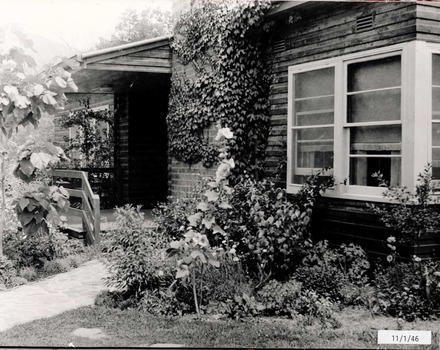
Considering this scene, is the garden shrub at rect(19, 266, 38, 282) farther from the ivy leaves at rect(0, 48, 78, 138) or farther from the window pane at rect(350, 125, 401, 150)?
the window pane at rect(350, 125, 401, 150)

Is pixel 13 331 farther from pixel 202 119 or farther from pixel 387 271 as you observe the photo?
pixel 202 119

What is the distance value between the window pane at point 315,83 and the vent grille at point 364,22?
674 mm

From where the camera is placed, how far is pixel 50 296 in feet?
20.5

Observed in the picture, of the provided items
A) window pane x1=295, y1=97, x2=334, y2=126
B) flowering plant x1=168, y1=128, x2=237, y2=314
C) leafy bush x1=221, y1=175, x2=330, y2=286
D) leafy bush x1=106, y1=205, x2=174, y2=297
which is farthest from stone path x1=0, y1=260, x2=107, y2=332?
window pane x1=295, y1=97, x2=334, y2=126

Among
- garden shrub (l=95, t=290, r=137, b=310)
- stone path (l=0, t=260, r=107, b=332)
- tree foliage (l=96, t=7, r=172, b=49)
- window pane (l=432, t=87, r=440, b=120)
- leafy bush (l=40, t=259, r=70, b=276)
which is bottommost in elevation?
stone path (l=0, t=260, r=107, b=332)

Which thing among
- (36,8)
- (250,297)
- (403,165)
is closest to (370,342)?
(250,297)

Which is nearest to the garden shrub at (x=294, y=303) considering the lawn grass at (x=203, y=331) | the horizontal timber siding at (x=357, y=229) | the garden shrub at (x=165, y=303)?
the lawn grass at (x=203, y=331)

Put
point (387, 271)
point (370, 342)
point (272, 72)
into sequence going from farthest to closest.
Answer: point (272, 72) → point (387, 271) → point (370, 342)

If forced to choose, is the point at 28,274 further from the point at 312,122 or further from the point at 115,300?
the point at 312,122

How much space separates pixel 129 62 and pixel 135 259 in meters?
4.89

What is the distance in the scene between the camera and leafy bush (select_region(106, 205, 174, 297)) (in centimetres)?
572

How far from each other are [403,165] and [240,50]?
326cm

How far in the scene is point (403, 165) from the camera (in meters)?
6.13

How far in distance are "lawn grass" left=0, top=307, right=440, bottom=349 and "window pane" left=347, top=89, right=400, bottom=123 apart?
2393 mm
